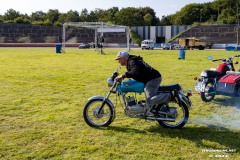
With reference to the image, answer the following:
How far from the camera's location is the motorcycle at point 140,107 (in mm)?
5742

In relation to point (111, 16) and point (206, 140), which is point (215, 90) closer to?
point (206, 140)

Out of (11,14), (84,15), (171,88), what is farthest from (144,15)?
(171,88)

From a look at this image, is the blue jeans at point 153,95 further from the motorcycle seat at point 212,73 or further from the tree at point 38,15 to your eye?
the tree at point 38,15

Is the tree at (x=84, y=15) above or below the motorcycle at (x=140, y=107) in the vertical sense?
above

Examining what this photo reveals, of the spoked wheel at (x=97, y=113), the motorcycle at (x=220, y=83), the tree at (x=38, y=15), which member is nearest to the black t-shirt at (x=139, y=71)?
the spoked wheel at (x=97, y=113)

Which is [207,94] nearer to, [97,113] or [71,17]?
[97,113]

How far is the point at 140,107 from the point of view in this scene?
19.1ft

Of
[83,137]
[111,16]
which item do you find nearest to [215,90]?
[83,137]

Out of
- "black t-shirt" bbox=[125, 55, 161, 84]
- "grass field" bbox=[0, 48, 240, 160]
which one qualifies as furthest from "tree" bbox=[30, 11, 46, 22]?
"black t-shirt" bbox=[125, 55, 161, 84]

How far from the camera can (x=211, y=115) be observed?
6.96 m

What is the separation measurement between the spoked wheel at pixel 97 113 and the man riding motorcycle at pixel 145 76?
28.9 inches

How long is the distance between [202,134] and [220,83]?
111 inches

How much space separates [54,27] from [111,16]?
88.6 feet

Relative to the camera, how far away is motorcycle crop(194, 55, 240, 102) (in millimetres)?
7738
